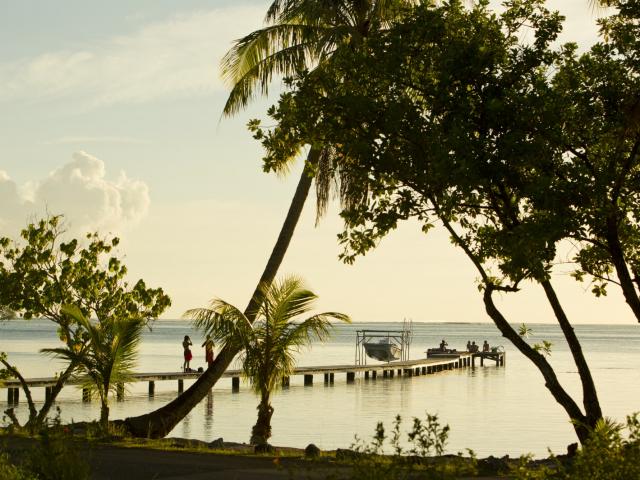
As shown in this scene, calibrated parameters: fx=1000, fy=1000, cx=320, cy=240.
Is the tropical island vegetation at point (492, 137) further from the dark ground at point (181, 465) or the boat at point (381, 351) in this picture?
the boat at point (381, 351)

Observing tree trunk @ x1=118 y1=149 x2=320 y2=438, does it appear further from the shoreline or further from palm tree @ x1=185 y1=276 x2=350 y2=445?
the shoreline

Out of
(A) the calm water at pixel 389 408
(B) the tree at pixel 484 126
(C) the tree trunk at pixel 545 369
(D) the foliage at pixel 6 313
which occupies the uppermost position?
(B) the tree at pixel 484 126

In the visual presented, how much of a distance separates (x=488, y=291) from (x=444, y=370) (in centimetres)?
5531

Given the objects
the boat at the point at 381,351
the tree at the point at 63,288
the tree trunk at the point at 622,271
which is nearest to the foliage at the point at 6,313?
the tree at the point at 63,288

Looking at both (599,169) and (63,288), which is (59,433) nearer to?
(599,169)

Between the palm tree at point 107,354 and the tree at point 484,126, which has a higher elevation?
the tree at point 484,126

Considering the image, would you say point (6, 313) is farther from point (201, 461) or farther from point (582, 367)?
point (582, 367)

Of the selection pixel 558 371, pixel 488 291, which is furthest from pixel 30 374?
pixel 488 291

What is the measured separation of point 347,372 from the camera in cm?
5412

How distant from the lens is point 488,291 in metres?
14.6

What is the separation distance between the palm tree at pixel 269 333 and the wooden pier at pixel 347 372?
12586 millimetres

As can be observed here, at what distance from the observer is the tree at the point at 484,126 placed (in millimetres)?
12062

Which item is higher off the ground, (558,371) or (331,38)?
(331,38)

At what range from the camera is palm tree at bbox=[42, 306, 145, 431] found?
18.2 meters
